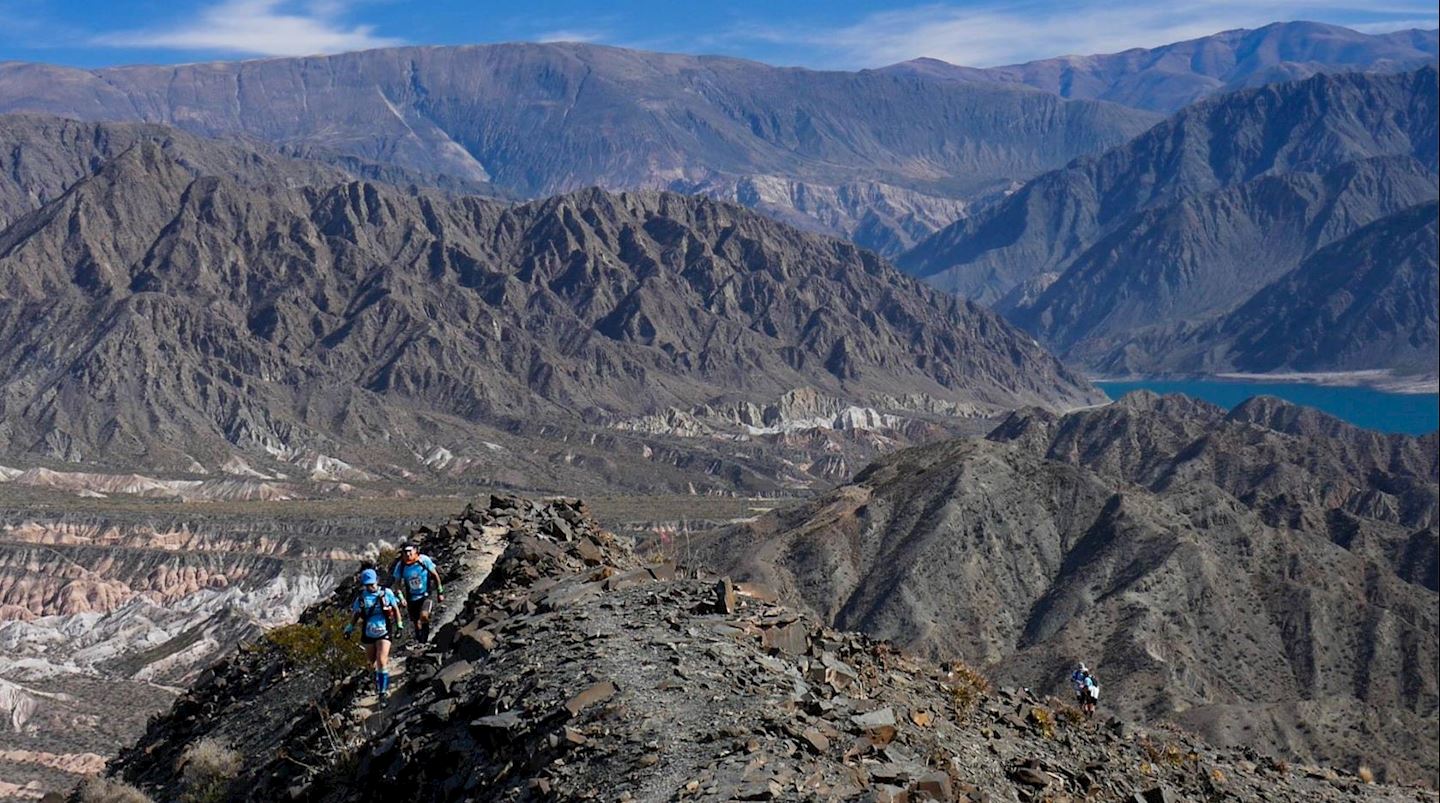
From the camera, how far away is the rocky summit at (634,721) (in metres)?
18.2

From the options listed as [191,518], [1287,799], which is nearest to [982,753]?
[1287,799]

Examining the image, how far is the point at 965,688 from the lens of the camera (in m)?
27.5

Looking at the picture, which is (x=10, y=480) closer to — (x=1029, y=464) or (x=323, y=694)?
(x=1029, y=464)

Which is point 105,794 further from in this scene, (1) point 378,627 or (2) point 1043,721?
(2) point 1043,721

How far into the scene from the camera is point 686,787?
17.2 m

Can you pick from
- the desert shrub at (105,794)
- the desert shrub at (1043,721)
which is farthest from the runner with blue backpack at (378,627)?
the desert shrub at (1043,721)

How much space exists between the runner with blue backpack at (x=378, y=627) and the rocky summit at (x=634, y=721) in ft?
1.50

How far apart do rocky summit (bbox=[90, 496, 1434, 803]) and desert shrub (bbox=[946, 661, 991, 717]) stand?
103 mm

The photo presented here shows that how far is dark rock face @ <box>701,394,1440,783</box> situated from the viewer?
83062mm

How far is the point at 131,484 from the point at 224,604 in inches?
2631

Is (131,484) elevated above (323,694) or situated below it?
below

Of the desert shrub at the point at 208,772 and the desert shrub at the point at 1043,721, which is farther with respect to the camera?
the desert shrub at the point at 208,772

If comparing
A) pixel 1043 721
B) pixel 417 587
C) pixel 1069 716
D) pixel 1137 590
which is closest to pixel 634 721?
pixel 417 587

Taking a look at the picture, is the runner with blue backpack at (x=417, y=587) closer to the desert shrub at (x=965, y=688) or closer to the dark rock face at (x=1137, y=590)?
the desert shrub at (x=965, y=688)
